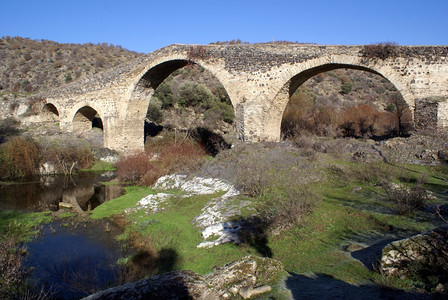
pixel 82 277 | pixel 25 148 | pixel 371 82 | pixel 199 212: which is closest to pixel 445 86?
pixel 199 212

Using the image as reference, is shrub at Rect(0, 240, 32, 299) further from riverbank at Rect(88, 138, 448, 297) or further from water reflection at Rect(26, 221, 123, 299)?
riverbank at Rect(88, 138, 448, 297)

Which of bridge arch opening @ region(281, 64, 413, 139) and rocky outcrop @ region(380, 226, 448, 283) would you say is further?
bridge arch opening @ region(281, 64, 413, 139)

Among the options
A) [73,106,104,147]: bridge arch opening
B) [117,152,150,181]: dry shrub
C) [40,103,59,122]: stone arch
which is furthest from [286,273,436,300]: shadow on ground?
[40,103,59,122]: stone arch

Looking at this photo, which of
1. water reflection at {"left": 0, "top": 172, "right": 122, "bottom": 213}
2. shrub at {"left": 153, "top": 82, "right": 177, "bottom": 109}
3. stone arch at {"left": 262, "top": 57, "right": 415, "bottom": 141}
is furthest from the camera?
shrub at {"left": 153, "top": 82, "right": 177, "bottom": 109}

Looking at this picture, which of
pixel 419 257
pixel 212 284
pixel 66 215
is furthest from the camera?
pixel 66 215

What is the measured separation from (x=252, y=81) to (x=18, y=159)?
375 inches

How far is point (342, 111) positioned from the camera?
21.0m

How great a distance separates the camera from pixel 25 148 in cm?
1348

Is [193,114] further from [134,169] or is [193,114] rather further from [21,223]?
[21,223]

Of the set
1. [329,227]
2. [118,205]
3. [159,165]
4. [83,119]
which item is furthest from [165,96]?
[329,227]

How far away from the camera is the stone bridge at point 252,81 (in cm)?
1020

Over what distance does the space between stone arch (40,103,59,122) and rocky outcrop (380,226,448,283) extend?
66.2ft

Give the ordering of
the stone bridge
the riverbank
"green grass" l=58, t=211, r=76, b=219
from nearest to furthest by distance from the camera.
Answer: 1. the riverbank
2. "green grass" l=58, t=211, r=76, b=219
3. the stone bridge

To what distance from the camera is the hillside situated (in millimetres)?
30062
